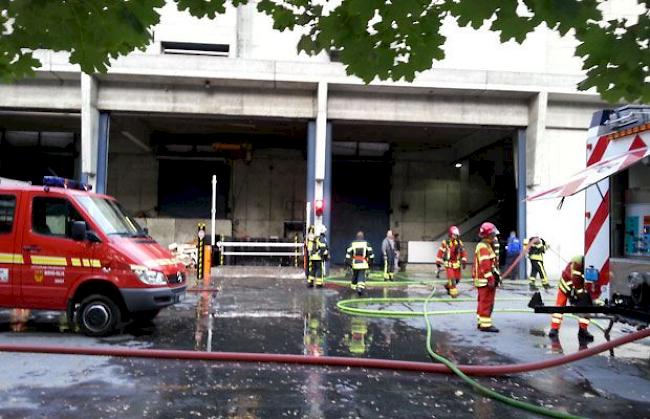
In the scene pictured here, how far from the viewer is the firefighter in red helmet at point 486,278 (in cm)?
753

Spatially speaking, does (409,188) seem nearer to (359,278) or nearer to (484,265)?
(359,278)

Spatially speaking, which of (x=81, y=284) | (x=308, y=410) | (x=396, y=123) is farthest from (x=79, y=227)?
(x=396, y=123)

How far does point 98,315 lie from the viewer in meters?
6.88

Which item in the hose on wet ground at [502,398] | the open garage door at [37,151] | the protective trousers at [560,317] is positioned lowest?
the hose on wet ground at [502,398]

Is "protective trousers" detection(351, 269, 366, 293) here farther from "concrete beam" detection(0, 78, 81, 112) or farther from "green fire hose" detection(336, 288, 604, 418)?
"concrete beam" detection(0, 78, 81, 112)

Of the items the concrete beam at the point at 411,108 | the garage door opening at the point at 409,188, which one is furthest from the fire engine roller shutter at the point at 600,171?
the garage door opening at the point at 409,188

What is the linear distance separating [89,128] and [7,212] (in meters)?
10.5

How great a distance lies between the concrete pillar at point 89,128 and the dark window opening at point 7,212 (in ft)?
33.9

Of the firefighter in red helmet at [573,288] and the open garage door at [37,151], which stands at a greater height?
A: the open garage door at [37,151]

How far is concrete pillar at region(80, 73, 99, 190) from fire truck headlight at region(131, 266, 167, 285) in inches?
445

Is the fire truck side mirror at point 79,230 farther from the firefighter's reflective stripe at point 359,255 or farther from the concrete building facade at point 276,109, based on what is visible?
the concrete building facade at point 276,109

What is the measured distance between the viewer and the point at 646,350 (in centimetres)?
696

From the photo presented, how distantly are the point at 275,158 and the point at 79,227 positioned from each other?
57.8 feet

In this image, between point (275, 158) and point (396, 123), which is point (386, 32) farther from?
point (275, 158)
